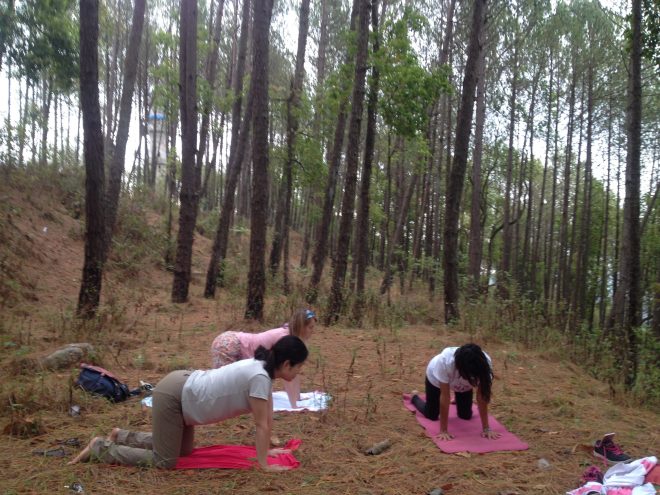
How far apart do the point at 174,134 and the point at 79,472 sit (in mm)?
27566

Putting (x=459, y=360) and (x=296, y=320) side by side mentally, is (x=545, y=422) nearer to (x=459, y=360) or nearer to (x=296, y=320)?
(x=459, y=360)

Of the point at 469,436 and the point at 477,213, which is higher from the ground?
the point at 477,213

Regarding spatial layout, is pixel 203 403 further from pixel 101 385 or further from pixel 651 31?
pixel 651 31

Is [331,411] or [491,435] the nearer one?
[491,435]

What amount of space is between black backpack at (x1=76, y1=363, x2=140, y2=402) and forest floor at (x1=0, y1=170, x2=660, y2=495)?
128mm

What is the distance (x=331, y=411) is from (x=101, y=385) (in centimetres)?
225

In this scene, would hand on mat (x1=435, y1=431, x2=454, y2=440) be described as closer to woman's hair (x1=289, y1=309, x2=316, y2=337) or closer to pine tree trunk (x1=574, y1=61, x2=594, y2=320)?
woman's hair (x1=289, y1=309, x2=316, y2=337)

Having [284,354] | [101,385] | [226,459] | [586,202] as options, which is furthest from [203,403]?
[586,202]

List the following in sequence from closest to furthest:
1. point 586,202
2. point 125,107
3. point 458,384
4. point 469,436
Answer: point 469,436, point 458,384, point 125,107, point 586,202

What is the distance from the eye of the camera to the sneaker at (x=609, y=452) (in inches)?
167

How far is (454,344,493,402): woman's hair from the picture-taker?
4.48 m

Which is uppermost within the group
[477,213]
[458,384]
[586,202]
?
[586,202]

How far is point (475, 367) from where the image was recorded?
4477mm

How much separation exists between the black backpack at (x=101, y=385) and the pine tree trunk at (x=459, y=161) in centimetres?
659
